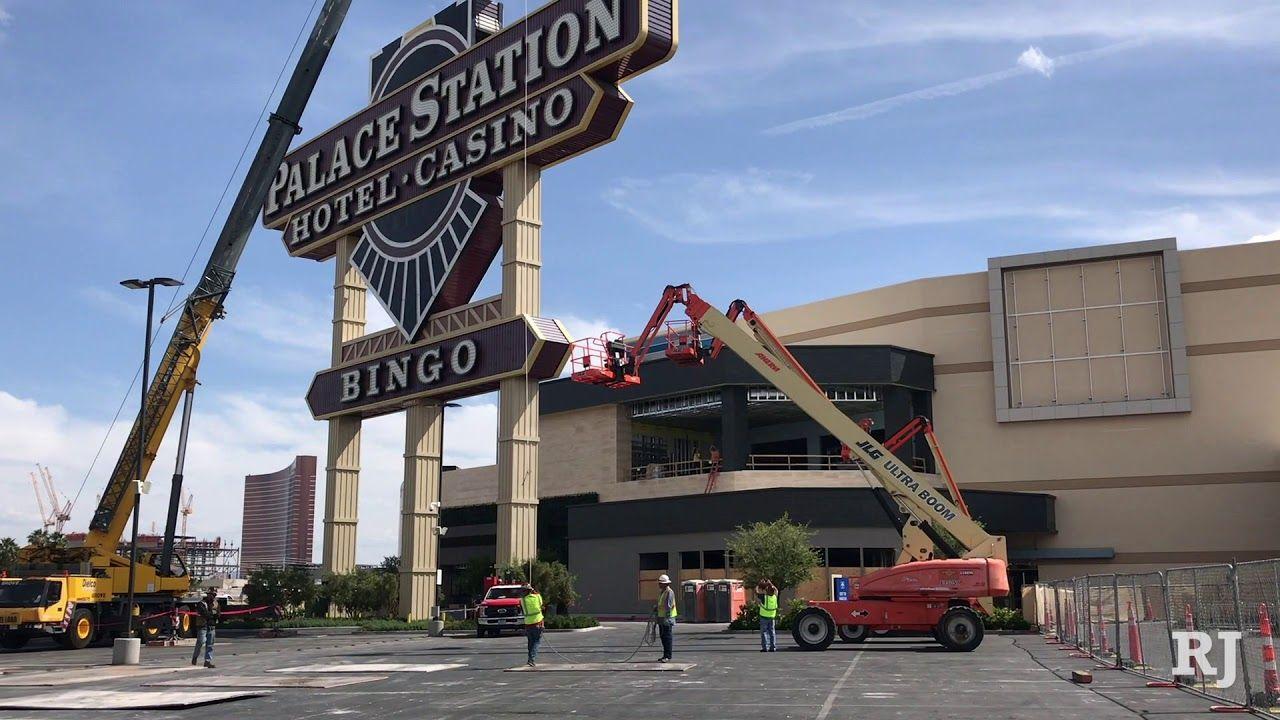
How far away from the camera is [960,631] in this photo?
28781 millimetres

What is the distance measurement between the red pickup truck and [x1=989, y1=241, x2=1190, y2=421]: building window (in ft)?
110

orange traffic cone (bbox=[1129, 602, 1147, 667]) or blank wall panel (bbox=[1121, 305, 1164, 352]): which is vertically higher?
blank wall panel (bbox=[1121, 305, 1164, 352])

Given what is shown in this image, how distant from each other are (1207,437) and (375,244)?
4306cm

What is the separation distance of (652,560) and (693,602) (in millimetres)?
6037

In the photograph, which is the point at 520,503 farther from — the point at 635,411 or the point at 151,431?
the point at 635,411

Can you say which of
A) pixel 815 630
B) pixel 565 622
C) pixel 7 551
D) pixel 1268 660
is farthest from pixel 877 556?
pixel 7 551

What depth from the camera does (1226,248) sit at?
58750mm

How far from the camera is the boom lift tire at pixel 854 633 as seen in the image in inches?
1241

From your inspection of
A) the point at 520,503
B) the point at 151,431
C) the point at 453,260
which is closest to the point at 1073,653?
the point at 520,503

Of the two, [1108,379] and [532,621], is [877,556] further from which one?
[532,621]

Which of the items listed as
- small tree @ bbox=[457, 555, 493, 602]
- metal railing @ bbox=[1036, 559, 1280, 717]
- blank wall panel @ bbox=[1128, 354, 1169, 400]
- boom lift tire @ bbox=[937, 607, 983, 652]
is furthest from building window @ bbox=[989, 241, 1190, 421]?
boom lift tire @ bbox=[937, 607, 983, 652]

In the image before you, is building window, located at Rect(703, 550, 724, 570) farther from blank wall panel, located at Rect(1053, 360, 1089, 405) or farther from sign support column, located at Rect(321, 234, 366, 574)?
blank wall panel, located at Rect(1053, 360, 1089, 405)

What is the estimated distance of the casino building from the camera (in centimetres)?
5681

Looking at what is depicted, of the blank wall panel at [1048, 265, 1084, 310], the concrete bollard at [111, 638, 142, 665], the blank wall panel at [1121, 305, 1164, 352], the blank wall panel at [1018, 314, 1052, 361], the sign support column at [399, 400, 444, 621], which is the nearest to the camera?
the concrete bollard at [111, 638, 142, 665]
